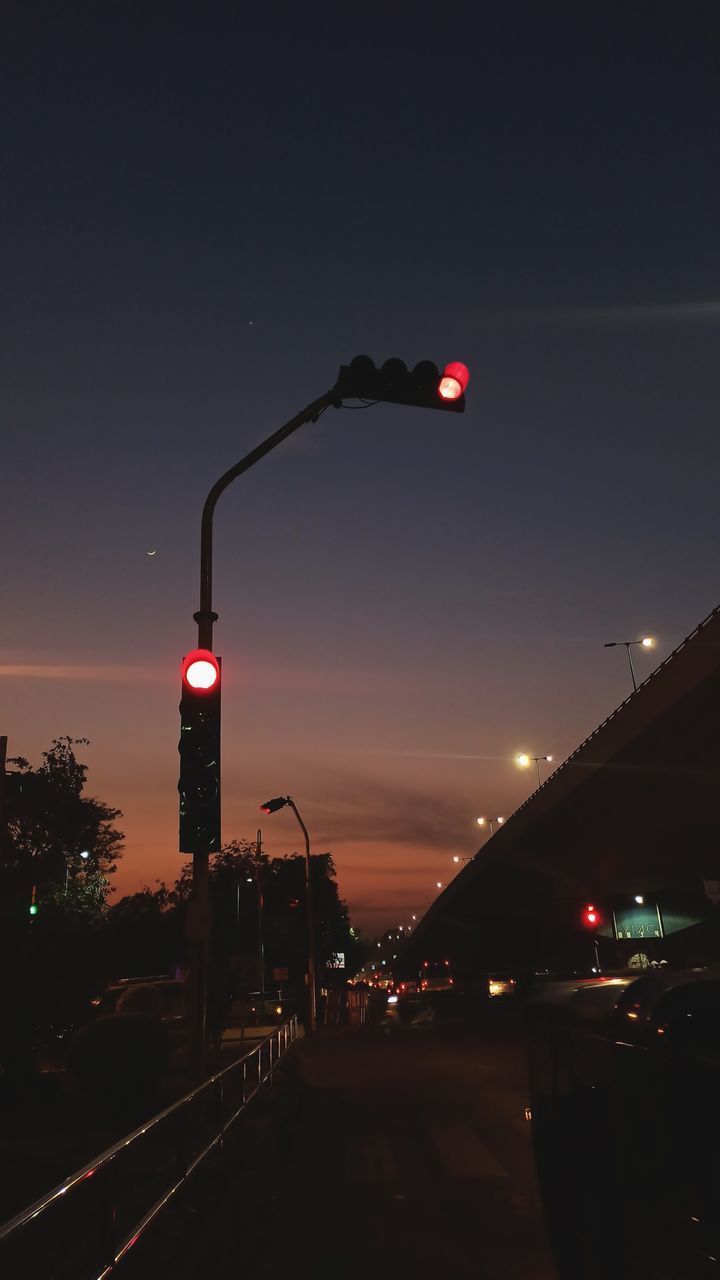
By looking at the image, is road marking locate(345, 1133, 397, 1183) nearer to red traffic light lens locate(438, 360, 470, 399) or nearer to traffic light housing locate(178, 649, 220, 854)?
traffic light housing locate(178, 649, 220, 854)

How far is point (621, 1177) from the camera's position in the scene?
201 inches

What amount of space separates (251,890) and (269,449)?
88.6m

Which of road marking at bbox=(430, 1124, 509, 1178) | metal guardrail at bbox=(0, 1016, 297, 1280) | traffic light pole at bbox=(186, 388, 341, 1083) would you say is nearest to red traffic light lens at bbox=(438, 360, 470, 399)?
traffic light pole at bbox=(186, 388, 341, 1083)

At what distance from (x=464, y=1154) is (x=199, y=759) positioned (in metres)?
5.64

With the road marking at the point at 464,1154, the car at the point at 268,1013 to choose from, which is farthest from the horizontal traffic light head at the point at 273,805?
the road marking at the point at 464,1154

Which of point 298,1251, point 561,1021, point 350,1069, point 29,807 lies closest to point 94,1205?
point 298,1251

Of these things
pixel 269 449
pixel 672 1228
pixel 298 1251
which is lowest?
pixel 298 1251

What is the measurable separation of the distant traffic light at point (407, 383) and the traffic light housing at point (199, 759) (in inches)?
113

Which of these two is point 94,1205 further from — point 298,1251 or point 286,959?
point 286,959

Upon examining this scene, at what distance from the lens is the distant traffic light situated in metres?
8.04

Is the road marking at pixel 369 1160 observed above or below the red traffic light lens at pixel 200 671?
below

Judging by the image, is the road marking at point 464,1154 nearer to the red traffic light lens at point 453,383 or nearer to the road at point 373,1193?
the road at point 373,1193

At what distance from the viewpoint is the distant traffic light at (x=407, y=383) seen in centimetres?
804

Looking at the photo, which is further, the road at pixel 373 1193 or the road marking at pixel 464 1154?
the road marking at pixel 464 1154
